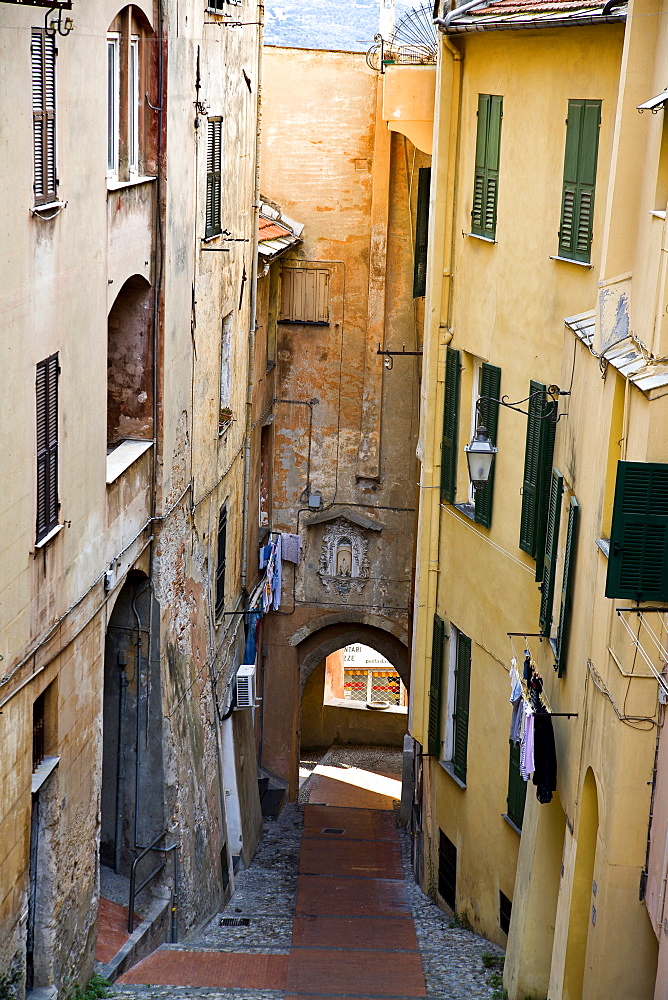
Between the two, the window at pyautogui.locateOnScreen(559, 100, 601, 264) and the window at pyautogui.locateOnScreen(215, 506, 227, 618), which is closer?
the window at pyautogui.locateOnScreen(559, 100, 601, 264)

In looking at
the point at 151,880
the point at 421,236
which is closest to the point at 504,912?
the point at 151,880

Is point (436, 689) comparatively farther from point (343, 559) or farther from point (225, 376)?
point (343, 559)

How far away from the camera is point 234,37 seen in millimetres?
16531

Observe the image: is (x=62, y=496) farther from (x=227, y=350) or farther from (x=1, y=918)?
(x=227, y=350)

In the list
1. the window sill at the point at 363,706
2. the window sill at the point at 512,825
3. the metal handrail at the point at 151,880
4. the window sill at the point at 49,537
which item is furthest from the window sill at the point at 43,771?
the window sill at the point at 363,706

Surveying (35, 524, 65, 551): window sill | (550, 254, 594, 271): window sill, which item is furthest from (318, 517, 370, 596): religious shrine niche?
(35, 524, 65, 551): window sill

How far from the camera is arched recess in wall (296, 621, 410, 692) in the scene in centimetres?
2353

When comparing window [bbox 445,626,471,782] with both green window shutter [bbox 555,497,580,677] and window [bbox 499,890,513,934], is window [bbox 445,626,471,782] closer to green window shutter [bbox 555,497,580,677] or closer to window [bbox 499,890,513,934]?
window [bbox 499,890,513,934]

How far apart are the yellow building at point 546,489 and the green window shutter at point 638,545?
0.02 metres

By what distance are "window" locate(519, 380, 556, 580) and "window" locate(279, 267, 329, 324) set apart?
364 inches

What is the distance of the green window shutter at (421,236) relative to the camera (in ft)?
63.5

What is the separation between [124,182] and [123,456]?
263 centimetres

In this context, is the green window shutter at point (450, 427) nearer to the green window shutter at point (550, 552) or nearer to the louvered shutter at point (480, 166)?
the louvered shutter at point (480, 166)

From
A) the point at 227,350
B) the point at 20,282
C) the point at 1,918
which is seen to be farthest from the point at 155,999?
the point at 227,350
